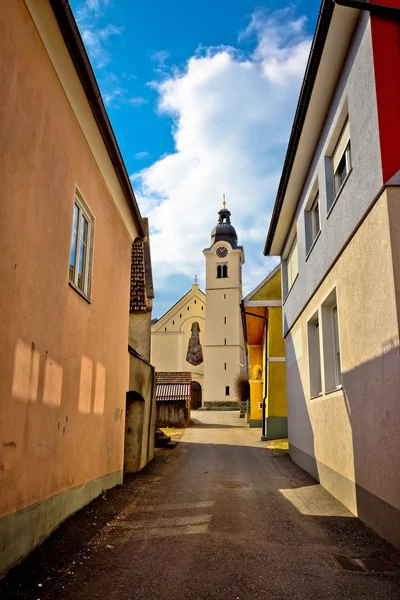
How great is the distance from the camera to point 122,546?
5.59 meters

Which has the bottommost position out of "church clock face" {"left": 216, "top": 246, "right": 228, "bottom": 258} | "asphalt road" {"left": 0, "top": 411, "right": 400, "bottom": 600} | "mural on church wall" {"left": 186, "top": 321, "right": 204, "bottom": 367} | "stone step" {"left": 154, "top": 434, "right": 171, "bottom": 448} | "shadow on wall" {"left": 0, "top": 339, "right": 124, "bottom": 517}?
"asphalt road" {"left": 0, "top": 411, "right": 400, "bottom": 600}

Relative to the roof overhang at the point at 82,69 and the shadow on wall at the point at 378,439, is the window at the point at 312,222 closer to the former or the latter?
the roof overhang at the point at 82,69

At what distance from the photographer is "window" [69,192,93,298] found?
281 inches

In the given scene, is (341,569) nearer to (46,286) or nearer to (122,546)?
(122,546)

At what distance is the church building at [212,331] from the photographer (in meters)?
55.5

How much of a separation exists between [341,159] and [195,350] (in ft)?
172

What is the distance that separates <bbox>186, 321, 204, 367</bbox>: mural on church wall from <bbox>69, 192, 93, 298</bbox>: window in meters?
52.0

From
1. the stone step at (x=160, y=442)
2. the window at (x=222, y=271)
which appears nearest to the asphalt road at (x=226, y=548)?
the stone step at (x=160, y=442)

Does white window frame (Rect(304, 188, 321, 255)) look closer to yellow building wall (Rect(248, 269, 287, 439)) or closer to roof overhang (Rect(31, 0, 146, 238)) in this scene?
roof overhang (Rect(31, 0, 146, 238))

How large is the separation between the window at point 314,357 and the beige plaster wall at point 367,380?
1249mm

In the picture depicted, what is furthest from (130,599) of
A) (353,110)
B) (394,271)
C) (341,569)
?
(353,110)

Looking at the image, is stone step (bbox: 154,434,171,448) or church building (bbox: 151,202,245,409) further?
church building (bbox: 151,202,245,409)

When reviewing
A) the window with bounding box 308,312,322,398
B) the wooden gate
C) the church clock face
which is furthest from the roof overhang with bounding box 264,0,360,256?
the church clock face

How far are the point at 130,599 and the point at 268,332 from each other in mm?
16667
